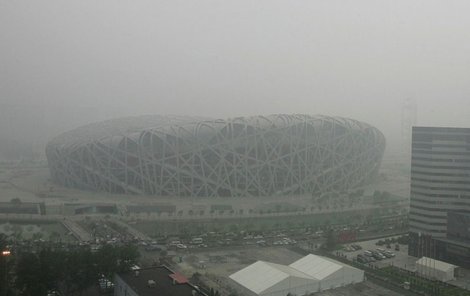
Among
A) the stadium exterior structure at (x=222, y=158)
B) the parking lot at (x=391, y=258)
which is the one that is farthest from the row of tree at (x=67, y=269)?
the stadium exterior structure at (x=222, y=158)

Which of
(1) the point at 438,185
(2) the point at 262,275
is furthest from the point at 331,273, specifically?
(1) the point at 438,185

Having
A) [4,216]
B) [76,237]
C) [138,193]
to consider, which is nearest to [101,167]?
[138,193]

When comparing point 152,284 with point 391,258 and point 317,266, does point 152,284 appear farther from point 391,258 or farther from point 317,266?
point 391,258

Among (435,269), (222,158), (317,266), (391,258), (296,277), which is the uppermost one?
(222,158)

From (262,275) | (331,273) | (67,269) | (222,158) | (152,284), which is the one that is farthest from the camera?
(222,158)

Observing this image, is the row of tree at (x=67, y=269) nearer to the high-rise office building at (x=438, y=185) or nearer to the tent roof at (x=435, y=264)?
the tent roof at (x=435, y=264)

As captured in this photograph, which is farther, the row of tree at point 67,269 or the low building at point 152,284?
the row of tree at point 67,269

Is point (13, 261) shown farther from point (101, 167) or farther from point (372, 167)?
point (372, 167)
